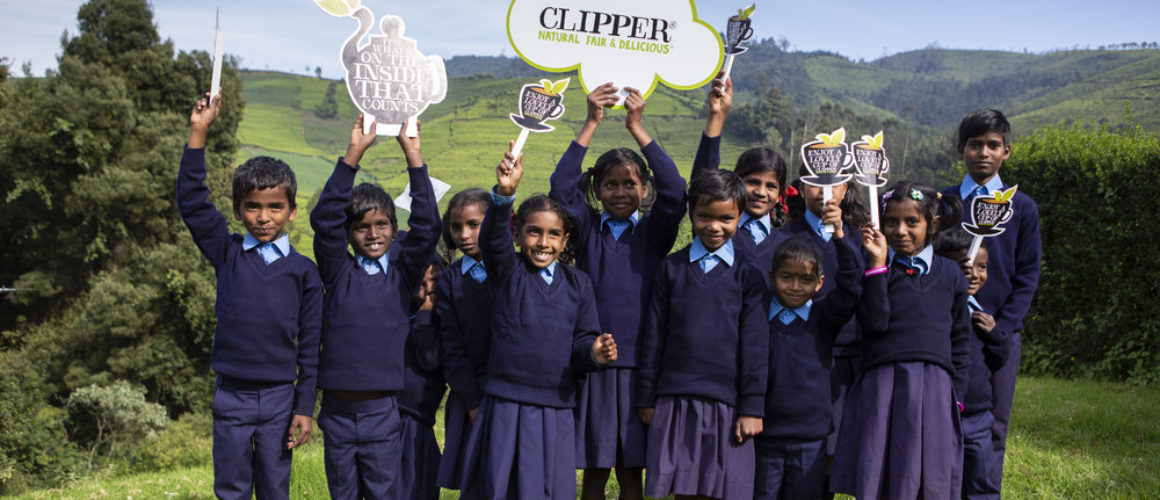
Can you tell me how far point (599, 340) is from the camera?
9.91 ft

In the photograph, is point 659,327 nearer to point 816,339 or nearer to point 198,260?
point 816,339

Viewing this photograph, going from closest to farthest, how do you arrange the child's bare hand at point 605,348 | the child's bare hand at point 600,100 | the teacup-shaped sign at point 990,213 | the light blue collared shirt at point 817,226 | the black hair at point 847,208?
the child's bare hand at point 605,348
the child's bare hand at point 600,100
the teacup-shaped sign at point 990,213
the light blue collared shirt at point 817,226
the black hair at point 847,208

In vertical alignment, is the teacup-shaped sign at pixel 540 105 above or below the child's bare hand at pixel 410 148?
above

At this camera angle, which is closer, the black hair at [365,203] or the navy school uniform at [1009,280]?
the black hair at [365,203]

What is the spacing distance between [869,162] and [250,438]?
2786 mm

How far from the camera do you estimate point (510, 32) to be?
11.8 feet

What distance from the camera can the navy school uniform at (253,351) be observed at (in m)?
3.26

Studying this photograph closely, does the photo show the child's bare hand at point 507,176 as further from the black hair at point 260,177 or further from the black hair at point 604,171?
the black hair at point 260,177

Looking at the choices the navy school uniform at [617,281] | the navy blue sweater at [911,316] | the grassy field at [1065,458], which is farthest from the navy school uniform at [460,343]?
the grassy field at [1065,458]

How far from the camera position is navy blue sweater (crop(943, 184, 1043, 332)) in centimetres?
387

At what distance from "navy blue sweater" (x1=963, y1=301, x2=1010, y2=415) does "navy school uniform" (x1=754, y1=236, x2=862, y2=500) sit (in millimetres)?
794

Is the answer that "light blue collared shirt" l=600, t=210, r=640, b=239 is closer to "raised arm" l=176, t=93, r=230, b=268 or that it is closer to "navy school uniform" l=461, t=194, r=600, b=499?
"navy school uniform" l=461, t=194, r=600, b=499

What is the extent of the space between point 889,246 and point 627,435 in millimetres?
1351

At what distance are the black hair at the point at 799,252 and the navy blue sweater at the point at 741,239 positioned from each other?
0.55 feet
